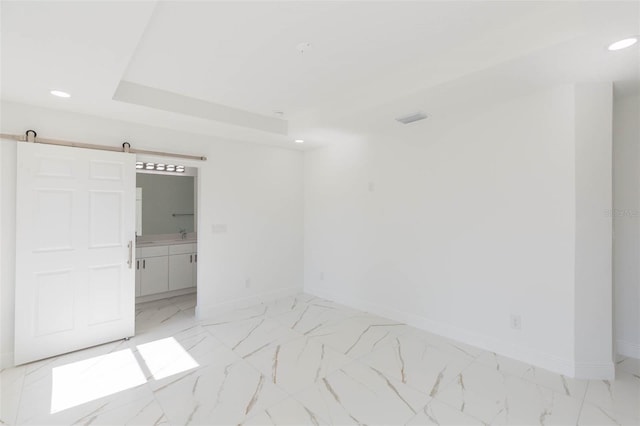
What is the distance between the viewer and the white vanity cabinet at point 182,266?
15.6 ft

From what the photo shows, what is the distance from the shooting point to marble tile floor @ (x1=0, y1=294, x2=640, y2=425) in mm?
2082

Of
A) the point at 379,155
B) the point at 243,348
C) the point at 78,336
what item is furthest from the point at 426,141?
the point at 78,336

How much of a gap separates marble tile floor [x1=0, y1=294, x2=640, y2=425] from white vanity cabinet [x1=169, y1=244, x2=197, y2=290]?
4.41ft

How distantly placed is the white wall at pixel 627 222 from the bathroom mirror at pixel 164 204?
5.59 metres

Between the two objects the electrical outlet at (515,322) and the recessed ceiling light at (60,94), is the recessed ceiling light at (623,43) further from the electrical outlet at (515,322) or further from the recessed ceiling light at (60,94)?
the recessed ceiling light at (60,94)

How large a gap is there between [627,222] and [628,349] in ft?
3.96

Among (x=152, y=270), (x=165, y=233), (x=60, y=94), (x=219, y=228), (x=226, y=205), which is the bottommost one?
(x=152, y=270)

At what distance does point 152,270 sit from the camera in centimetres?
456

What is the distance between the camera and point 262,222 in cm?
464

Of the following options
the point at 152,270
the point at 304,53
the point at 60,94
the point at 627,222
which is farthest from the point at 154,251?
the point at 627,222

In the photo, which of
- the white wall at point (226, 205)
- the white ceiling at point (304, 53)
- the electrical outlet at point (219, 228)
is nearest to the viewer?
the white ceiling at point (304, 53)

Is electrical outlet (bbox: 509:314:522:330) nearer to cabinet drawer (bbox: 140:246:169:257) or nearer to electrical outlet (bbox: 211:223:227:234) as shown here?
electrical outlet (bbox: 211:223:227:234)

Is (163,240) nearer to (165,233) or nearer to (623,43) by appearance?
(165,233)

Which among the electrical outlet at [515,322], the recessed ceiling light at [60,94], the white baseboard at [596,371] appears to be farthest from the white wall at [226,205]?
the white baseboard at [596,371]
